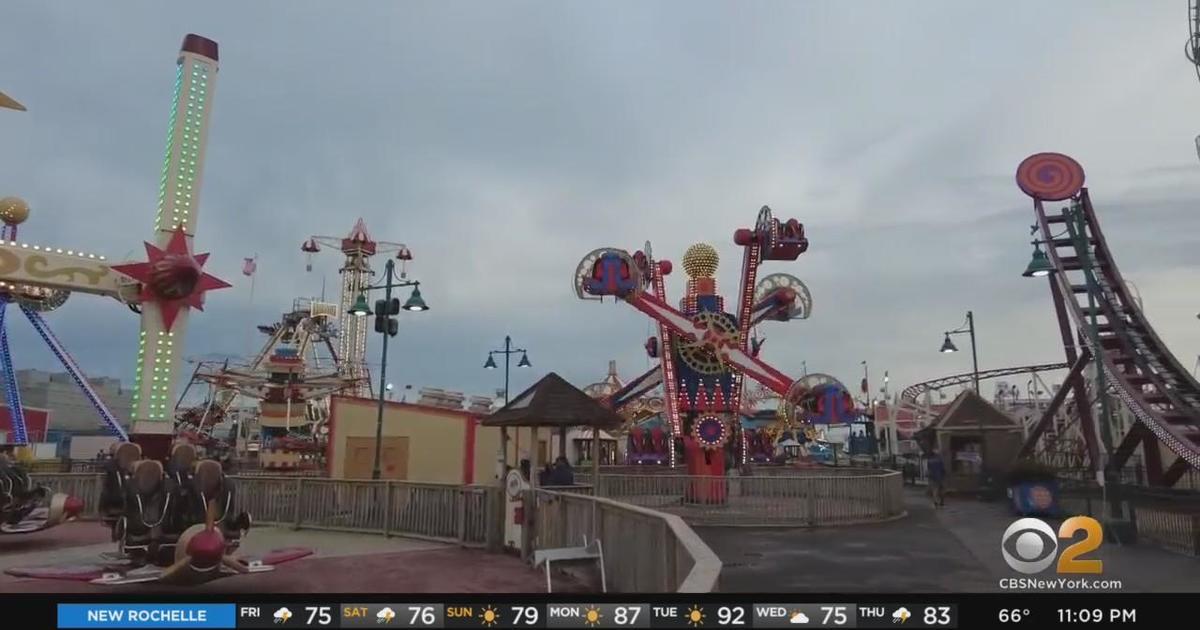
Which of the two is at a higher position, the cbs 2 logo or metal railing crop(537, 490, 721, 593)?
the cbs 2 logo

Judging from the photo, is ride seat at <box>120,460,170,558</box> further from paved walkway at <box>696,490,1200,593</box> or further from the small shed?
the small shed

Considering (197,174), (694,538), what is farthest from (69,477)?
(694,538)

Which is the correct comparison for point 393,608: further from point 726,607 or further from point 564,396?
point 564,396

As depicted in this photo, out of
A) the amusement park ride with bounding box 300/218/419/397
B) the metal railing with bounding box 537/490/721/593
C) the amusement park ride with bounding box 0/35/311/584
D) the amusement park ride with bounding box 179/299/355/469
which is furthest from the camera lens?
the amusement park ride with bounding box 300/218/419/397

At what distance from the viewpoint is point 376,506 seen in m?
12.6

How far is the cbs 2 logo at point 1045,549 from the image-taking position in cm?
447

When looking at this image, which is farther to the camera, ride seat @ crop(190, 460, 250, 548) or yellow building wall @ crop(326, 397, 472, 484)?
yellow building wall @ crop(326, 397, 472, 484)

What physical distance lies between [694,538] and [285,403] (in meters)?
26.3

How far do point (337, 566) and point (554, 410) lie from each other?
12.0ft

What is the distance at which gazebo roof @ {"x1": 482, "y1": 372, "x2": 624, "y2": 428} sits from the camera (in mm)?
10891

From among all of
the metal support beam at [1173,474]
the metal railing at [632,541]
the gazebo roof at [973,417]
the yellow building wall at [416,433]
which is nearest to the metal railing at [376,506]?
the metal railing at [632,541]

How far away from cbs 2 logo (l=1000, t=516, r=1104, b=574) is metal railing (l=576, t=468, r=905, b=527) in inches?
394

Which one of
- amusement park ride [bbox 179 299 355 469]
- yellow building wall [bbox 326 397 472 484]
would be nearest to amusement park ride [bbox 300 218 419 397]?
amusement park ride [bbox 179 299 355 469]

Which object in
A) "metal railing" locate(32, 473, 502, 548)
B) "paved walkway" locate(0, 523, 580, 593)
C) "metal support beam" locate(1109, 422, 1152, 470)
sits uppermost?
"metal support beam" locate(1109, 422, 1152, 470)
